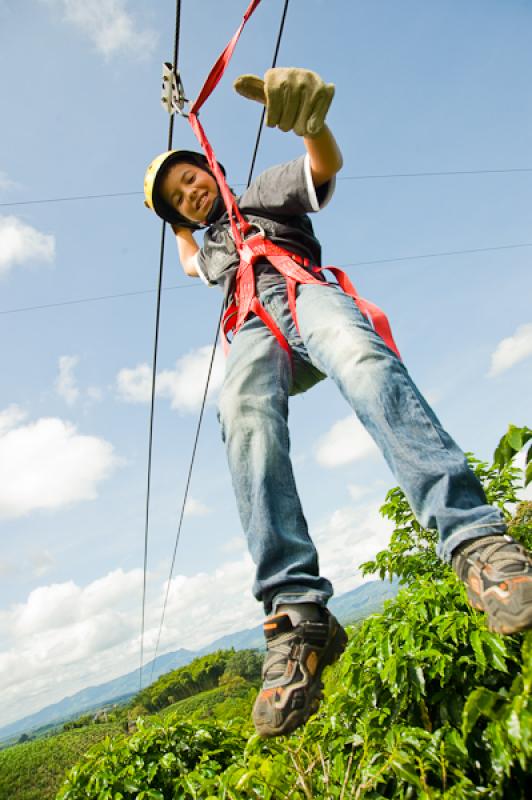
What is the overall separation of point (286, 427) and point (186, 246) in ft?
4.40

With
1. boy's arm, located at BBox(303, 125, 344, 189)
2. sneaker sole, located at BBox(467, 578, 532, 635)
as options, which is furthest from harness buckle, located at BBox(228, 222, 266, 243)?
sneaker sole, located at BBox(467, 578, 532, 635)

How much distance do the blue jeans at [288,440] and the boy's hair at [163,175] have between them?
3.11 feet

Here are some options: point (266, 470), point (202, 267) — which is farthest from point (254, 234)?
point (266, 470)

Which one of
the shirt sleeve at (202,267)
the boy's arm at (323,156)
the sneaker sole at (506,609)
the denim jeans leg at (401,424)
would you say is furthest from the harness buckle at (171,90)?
the sneaker sole at (506,609)

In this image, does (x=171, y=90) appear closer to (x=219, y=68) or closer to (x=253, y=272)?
(x=219, y=68)

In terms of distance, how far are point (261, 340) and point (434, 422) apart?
735 mm

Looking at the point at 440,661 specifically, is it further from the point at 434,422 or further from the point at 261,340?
the point at 261,340

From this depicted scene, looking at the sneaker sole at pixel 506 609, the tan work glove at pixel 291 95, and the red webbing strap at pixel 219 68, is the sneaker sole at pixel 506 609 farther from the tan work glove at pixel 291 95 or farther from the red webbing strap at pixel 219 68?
the red webbing strap at pixel 219 68

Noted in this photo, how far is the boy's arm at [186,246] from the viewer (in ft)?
8.50

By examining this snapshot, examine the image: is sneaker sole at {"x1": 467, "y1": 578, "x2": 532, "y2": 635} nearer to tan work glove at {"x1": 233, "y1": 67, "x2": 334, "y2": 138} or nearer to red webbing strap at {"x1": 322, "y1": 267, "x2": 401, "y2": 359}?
red webbing strap at {"x1": 322, "y1": 267, "x2": 401, "y2": 359}

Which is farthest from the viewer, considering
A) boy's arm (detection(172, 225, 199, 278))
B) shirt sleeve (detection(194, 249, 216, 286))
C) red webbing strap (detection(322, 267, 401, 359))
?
boy's arm (detection(172, 225, 199, 278))

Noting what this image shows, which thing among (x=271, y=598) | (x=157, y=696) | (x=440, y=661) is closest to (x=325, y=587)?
(x=271, y=598)

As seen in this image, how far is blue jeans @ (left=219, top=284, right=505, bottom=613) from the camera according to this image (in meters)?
Answer: 1.26

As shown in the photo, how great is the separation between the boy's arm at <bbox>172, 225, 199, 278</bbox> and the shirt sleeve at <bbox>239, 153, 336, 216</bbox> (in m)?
0.51
